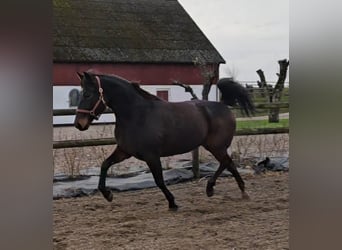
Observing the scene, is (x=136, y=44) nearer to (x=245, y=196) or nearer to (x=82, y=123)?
(x=82, y=123)

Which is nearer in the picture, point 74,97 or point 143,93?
point 74,97

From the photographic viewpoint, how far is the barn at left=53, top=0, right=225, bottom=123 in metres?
1.60

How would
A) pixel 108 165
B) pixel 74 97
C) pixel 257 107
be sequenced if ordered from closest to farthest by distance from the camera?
pixel 74 97
pixel 108 165
pixel 257 107

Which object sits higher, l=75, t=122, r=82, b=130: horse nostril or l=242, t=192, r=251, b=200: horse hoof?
l=75, t=122, r=82, b=130: horse nostril

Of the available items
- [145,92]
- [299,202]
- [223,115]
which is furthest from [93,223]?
[299,202]

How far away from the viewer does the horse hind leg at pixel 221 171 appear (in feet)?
6.04

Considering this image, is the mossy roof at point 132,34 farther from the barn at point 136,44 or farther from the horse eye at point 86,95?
the horse eye at point 86,95

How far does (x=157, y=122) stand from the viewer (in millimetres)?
1829

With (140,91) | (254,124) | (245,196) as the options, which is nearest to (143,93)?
(140,91)

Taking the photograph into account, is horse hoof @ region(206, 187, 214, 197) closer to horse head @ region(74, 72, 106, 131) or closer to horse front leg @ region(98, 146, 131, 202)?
horse front leg @ region(98, 146, 131, 202)

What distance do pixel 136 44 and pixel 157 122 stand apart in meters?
0.32

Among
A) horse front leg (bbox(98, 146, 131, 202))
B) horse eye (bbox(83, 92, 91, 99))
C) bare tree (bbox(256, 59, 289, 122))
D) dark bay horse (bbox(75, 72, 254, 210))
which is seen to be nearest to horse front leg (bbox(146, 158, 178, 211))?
dark bay horse (bbox(75, 72, 254, 210))

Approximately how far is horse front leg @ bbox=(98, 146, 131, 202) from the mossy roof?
347 millimetres

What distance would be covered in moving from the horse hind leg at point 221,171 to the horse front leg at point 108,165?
355 millimetres
